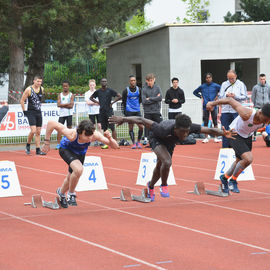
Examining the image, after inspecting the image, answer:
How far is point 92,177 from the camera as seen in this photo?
12250mm

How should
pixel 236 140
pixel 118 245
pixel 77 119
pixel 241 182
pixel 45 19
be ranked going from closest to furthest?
pixel 118 245 → pixel 236 140 → pixel 241 182 → pixel 77 119 → pixel 45 19

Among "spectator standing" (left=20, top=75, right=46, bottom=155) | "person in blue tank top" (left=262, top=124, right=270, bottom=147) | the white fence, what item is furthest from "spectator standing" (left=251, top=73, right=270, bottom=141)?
"spectator standing" (left=20, top=75, right=46, bottom=155)

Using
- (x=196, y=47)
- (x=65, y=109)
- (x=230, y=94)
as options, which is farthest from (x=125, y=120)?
(x=196, y=47)

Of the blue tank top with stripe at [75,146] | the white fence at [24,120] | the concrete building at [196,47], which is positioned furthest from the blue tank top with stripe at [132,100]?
the blue tank top with stripe at [75,146]

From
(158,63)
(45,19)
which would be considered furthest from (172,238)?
(158,63)

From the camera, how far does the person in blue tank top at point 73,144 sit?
383 inches

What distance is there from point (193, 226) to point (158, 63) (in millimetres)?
20502

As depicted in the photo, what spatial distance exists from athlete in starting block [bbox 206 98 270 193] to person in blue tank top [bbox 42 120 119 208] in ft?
6.15

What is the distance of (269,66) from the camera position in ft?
94.9

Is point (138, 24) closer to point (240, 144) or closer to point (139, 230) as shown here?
point (240, 144)

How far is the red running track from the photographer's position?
6.98 meters

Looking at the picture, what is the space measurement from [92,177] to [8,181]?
154 cm

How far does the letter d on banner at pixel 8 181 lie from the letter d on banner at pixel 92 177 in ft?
3.70

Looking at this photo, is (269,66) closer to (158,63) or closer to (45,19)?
(158,63)
